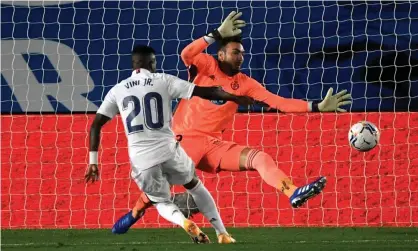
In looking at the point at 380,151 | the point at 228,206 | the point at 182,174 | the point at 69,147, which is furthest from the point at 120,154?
the point at 182,174

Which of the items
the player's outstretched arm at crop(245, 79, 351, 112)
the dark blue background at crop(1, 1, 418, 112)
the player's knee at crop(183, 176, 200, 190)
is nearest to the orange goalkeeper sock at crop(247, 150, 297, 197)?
the player's outstretched arm at crop(245, 79, 351, 112)

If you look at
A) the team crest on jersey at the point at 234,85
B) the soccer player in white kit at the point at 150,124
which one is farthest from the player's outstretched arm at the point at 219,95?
the team crest on jersey at the point at 234,85

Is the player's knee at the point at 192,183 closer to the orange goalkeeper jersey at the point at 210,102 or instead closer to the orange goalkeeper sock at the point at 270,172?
the orange goalkeeper sock at the point at 270,172

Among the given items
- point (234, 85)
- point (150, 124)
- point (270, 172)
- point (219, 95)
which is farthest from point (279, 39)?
point (219, 95)

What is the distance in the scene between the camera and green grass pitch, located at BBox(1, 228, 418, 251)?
8172 millimetres

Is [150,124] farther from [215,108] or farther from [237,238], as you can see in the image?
[237,238]

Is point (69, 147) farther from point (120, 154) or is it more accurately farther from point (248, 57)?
point (248, 57)

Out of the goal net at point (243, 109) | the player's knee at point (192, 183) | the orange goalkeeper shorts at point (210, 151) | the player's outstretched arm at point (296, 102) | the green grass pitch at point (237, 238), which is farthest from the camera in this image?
the goal net at point (243, 109)

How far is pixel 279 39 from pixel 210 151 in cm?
317

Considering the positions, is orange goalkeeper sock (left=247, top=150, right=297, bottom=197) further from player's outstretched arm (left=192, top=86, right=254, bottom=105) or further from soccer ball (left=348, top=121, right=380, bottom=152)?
player's outstretched arm (left=192, top=86, right=254, bottom=105)

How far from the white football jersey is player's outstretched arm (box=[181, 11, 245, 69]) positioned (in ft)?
3.75

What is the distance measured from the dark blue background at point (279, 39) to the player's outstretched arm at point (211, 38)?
8.84 feet

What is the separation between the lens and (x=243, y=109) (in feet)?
40.2

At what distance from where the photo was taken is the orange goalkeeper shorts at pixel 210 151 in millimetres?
9227
